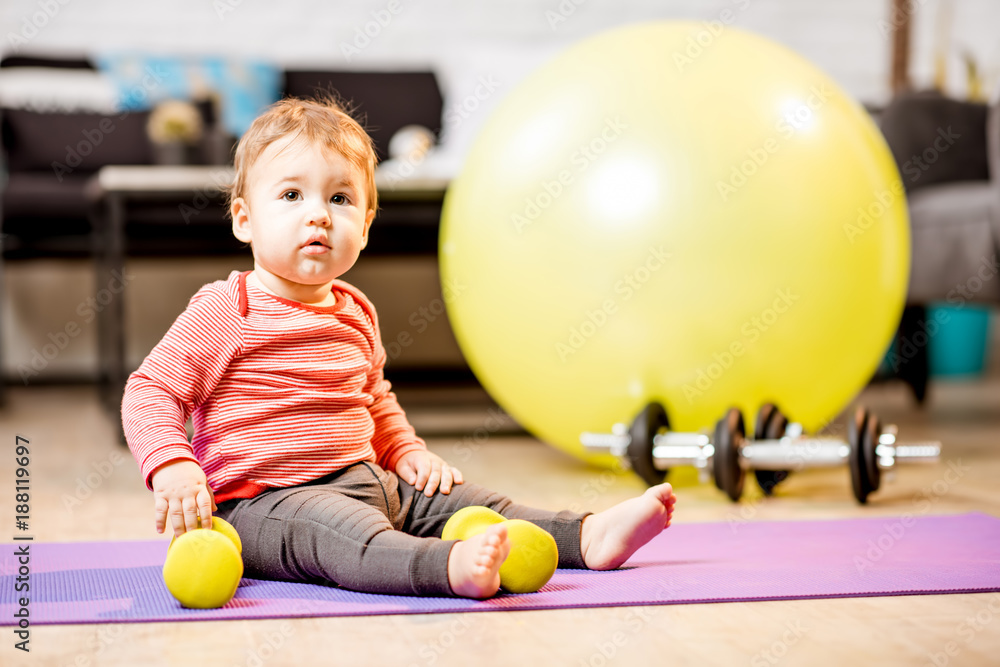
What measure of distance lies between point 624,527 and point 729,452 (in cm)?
42

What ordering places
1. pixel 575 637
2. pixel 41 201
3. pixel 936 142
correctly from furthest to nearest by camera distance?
pixel 41 201 < pixel 936 142 < pixel 575 637

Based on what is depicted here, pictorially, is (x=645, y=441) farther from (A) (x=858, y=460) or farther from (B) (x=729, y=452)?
(A) (x=858, y=460)

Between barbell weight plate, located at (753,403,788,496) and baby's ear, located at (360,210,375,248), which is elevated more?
baby's ear, located at (360,210,375,248)

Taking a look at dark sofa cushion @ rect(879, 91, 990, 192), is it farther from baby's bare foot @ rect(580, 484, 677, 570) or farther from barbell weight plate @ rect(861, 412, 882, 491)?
baby's bare foot @ rect(580, 484, 677, 570)

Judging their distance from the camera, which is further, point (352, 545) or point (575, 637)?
point (352, 545)

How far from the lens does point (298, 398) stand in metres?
1.12

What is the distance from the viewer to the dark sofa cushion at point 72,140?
321cm

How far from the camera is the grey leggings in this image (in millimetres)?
992

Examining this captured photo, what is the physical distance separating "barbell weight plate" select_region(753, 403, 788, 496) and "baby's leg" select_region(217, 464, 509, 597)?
23.9 inches

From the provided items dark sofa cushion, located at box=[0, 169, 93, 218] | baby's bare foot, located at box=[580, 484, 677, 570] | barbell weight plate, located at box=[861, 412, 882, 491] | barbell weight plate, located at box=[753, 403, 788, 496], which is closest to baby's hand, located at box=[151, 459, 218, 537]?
baby's bare foot, located at box=[580, 484, 677, 570]

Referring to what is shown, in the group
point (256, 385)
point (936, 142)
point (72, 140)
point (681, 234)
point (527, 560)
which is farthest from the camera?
point (72, 140)

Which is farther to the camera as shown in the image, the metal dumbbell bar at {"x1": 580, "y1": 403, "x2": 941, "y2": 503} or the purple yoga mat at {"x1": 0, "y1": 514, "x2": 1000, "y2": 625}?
the metal dumbbell bar at {"x1": 580, "y1": 403, "x2": 941, "y2": 503}

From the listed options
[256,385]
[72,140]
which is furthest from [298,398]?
[72,140]

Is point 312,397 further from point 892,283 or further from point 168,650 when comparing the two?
point 892,283
